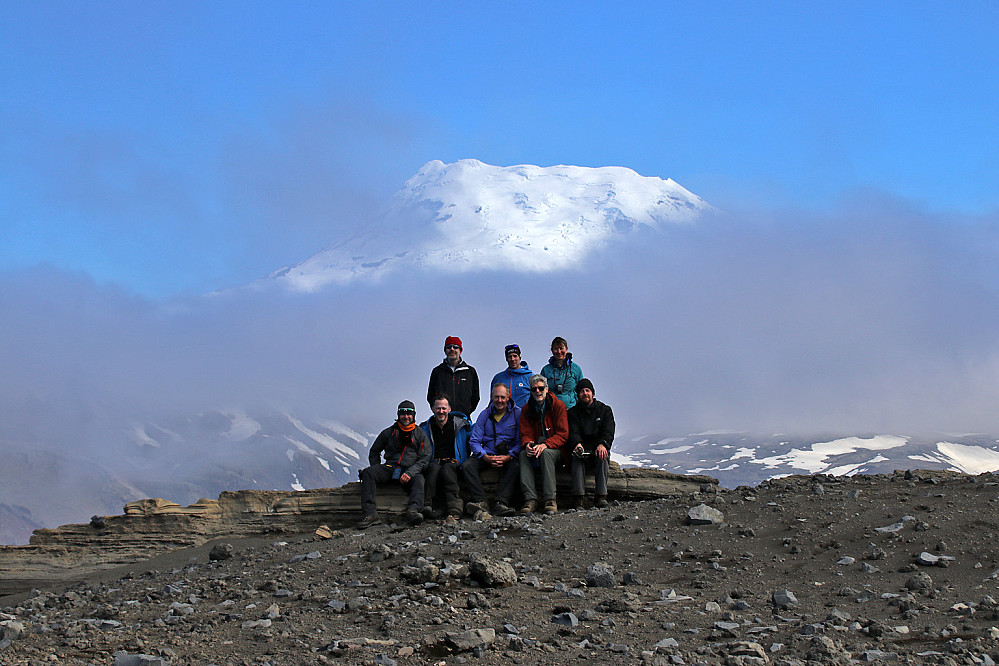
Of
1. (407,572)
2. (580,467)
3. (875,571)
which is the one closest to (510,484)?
(580,467)

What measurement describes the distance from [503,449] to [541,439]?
92cm

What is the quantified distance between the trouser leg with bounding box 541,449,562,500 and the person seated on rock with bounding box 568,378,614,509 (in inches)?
16.6

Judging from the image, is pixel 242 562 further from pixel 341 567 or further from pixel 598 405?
pixel 598 405

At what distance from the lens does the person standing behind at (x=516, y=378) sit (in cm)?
1836

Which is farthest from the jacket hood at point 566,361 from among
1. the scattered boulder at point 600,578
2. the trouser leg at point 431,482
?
the scattered boulder at point 600,578

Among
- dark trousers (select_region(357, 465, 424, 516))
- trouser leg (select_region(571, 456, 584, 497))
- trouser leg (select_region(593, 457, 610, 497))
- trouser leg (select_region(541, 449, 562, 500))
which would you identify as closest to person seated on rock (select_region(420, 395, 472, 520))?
dark trousers (select_region(357, 465, 424, 516))

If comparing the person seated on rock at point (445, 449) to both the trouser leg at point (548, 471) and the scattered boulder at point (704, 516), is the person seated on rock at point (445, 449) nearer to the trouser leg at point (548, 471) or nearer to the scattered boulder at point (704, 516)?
the trouser leg at point (548, 471)

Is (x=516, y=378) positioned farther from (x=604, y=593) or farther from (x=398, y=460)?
(x=604, y=593)

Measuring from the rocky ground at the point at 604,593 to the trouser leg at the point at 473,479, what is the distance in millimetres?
1771

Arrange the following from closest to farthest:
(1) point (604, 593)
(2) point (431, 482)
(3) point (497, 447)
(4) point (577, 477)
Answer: (1) point (604, 593) → (4) point (577, 477) → (2) point (431, 482) → (3) point (497, 447)

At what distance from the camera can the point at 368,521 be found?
17266mm

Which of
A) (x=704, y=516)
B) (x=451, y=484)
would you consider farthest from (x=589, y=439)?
(x=704, y=516)

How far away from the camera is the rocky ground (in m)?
7.85

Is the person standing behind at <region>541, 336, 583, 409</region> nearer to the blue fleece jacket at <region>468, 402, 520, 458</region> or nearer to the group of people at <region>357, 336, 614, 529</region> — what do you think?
the group of people at <region>357, 336, 614, 529</region>
